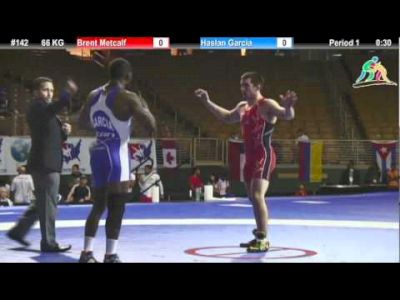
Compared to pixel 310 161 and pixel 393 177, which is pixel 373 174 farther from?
pixel 310 161

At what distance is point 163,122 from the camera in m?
13.8

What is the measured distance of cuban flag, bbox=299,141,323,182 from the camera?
1462 cm

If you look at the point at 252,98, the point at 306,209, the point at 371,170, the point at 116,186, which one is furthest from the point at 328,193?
the point at 116,186

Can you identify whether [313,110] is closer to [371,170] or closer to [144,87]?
[371,170]

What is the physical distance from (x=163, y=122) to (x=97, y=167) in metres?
8.33

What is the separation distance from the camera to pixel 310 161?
48.3ft

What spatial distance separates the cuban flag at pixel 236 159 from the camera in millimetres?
12992

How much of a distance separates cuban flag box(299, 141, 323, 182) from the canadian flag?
2722 millimetres

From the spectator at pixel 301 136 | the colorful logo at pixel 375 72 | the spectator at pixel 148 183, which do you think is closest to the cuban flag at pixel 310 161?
the spectator at pixel 301 136

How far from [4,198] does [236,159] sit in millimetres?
4669

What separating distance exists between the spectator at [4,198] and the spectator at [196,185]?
352cm

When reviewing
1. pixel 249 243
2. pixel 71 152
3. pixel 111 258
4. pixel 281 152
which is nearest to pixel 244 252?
pixel 249 243

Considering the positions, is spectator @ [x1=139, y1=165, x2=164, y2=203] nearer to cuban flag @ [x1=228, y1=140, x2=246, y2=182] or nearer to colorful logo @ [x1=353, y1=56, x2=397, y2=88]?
cuban flag @ [x1=228, y1=140, x2=246, y2=182]

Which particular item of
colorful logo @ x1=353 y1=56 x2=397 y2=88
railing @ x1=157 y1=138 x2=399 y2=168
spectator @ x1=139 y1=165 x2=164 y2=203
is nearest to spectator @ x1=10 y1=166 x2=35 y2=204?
spectator @ x1=139 y1=165 x2=164 y2=203
